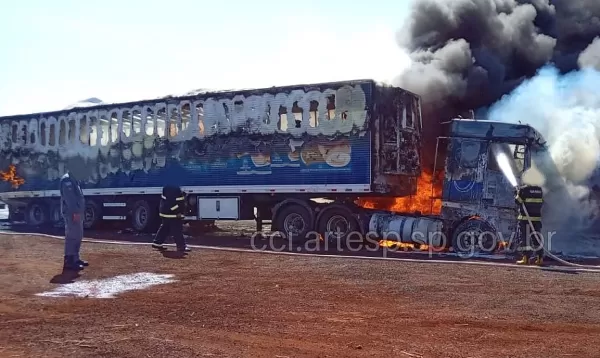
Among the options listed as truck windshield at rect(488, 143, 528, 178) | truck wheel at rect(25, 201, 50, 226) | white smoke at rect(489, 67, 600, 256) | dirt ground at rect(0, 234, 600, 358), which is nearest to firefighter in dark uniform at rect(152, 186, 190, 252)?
dirt ground at rect(0, 234, 600, 358)

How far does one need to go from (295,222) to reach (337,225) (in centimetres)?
113

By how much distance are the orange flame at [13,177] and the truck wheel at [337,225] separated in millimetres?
11536

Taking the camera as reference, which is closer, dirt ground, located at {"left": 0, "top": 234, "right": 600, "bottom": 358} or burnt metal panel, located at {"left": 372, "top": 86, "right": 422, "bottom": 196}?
dirt ground, located at {"left": 0, "top": 234, "right": 600, "bottom": 358}

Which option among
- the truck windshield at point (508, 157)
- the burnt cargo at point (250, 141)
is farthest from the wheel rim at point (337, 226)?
the truck windshield at point (508, 157)

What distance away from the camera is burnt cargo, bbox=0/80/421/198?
1472 cm

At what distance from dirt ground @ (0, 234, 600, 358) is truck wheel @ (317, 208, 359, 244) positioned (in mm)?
3301

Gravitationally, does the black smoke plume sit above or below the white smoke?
above

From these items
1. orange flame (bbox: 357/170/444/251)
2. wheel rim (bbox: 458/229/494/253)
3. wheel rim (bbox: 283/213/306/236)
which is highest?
orange flame (bbox: 357/170/444/251)

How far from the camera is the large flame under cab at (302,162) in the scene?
13.7 m

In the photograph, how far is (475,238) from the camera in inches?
532

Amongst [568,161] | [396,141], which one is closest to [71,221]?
[396,141]

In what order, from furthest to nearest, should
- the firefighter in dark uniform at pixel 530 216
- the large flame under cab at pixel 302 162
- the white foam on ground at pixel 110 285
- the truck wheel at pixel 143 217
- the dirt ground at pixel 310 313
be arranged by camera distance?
the truck wheel at pixel 143 217
the large flame under cab at pixel 302 162
the firefighter in dark uniform at pixel 530 216
the white foam on ground at pixel 110 285
the dirt ground at pixel 310 313

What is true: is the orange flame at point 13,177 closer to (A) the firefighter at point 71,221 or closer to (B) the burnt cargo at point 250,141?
(B) the burnt cargo at point 250,141

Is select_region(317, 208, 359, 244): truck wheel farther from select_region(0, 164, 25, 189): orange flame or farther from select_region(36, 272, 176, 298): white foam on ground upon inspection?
select_region(0, 164, 25, 189): orange flame
